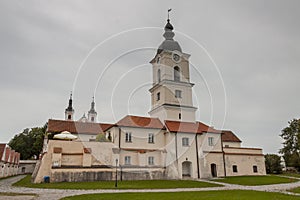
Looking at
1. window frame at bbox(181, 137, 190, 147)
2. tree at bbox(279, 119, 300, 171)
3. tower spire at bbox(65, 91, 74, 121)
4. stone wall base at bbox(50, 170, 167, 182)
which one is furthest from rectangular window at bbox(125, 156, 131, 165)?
tower spire at bbox(65, 91, 74, 121)

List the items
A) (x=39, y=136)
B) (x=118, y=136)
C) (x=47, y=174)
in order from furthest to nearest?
(x=39, y=136), (x=118, y=136), (x=47, y=174)

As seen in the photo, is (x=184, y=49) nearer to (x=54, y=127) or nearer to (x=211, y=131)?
(x=211, y=131)

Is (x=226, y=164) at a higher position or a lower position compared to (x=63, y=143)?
lower

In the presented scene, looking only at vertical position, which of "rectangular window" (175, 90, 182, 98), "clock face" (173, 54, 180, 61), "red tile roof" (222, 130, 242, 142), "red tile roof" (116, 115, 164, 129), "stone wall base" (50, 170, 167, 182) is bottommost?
"stone wall base" (50, 170, 167, 182)

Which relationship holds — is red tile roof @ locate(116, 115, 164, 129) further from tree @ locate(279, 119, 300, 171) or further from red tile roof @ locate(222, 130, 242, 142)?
tree @ locate(279, 119, 300, 171)

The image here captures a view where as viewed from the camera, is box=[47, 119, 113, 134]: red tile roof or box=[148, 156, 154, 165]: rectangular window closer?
box=[148, 156, 154, 165]: rectangular window

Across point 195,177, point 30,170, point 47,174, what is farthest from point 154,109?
point 30,170

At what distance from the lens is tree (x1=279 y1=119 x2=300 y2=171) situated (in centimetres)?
4562

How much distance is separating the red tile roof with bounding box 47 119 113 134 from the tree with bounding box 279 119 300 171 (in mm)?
32733

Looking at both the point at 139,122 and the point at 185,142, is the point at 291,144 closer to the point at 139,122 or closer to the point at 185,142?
the point at 185,142

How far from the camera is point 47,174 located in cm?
2444

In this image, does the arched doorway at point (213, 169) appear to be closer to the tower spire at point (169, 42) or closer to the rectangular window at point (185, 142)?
the rectangular window at point (185, 142)

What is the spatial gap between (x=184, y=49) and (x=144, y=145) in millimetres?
20228

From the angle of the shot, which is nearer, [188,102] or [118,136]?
[118,136]
